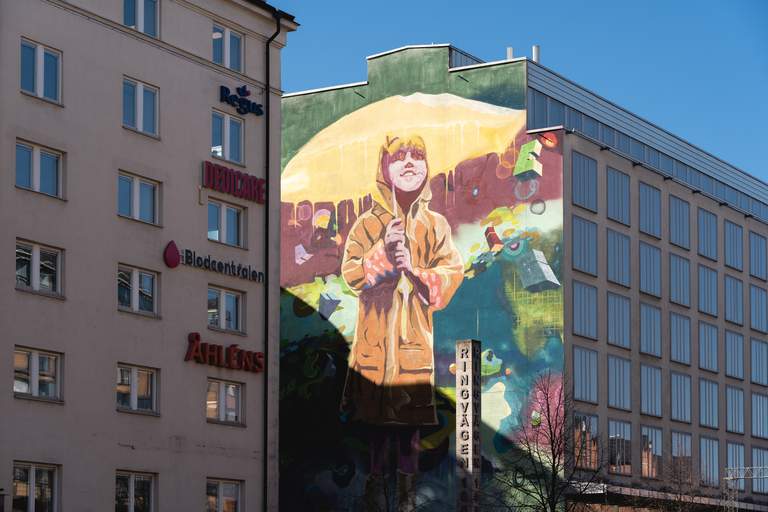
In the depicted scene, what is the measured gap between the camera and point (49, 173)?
55.6 meters

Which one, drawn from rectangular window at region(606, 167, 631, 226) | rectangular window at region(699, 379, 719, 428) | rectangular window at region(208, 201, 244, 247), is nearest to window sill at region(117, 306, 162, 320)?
rectangular window at region(208, 201, 244, 247)

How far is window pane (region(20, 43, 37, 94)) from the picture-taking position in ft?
180

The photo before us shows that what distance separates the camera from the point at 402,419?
3947 inches

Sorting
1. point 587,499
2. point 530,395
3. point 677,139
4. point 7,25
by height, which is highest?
point 677,139

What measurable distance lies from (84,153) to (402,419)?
155ft

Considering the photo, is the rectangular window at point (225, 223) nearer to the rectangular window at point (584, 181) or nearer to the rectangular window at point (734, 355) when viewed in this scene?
the rectangular window at point (584, 181)

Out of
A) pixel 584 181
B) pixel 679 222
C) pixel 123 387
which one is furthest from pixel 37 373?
pixel 679 222

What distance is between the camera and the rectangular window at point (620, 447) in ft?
323

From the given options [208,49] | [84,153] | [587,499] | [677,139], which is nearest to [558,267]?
[587,499]

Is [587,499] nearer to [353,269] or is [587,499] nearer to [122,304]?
[353,269]

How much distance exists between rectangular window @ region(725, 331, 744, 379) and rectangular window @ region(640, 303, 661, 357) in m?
10.2

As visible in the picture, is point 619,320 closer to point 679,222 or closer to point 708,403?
point 679,222

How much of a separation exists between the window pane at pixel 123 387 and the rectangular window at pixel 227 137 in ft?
31.7

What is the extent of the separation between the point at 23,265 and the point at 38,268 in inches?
26.0
